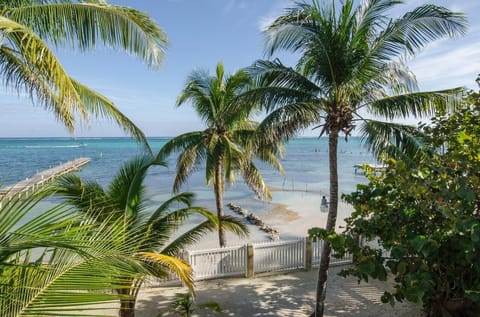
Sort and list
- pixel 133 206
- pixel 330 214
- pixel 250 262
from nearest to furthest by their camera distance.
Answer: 1. pixel 133 206
2. pixel 330 214
3. pixel 250 262

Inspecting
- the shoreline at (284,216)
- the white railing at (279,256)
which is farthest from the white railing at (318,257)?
the shoreline at (284,216)

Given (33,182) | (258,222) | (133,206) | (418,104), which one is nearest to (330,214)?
(418,104)

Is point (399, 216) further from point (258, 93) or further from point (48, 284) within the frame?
point (48, 284)

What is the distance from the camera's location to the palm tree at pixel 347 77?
5520 mm

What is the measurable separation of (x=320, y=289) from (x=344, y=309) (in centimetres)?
107

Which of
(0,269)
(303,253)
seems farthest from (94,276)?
(303,253)

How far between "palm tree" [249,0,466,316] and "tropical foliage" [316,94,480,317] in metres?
1.14

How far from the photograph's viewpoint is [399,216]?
399 cm

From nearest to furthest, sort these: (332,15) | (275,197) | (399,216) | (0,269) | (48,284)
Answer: (48,284), (0,269), (399,216), (332,15), (275,197)

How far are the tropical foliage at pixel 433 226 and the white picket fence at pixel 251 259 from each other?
399 cm

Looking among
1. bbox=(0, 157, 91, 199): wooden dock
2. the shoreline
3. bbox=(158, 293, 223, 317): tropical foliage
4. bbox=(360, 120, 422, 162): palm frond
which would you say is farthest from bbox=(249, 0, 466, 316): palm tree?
the shoreline

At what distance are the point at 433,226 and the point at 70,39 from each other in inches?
205

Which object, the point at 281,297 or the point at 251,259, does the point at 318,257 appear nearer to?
the point at 251,259

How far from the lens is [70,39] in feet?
12.1
